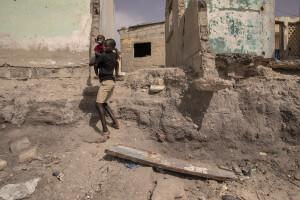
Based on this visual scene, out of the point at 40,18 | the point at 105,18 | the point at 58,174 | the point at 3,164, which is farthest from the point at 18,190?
the point at 105,18

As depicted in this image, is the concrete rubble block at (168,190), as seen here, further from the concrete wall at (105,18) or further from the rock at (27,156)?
the concrete wall at (105,18)

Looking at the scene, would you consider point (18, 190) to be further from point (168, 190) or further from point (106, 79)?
point (106, 79)

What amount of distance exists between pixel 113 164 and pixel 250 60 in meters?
2.72

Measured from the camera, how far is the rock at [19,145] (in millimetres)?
2773

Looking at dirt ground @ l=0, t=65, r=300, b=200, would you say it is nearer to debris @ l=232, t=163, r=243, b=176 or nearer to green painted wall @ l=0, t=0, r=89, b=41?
debris @ l=232, t=163, r=243, b=176

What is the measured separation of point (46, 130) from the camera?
3133mm

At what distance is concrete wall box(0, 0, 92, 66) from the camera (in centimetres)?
395

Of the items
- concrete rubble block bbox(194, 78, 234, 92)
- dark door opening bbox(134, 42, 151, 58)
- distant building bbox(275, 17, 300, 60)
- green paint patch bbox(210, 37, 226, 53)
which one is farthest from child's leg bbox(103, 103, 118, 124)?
distant building bbox(275, 17, 300, 60)

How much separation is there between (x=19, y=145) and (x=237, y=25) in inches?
211

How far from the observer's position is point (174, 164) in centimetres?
255

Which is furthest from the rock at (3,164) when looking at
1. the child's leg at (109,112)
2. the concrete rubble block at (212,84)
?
the concrete rubble block at (212,84)

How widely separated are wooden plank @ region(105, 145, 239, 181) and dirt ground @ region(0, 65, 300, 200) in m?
0.10

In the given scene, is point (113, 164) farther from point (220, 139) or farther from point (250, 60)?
point (250, 60)

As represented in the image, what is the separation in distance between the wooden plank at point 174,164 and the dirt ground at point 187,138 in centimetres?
10
